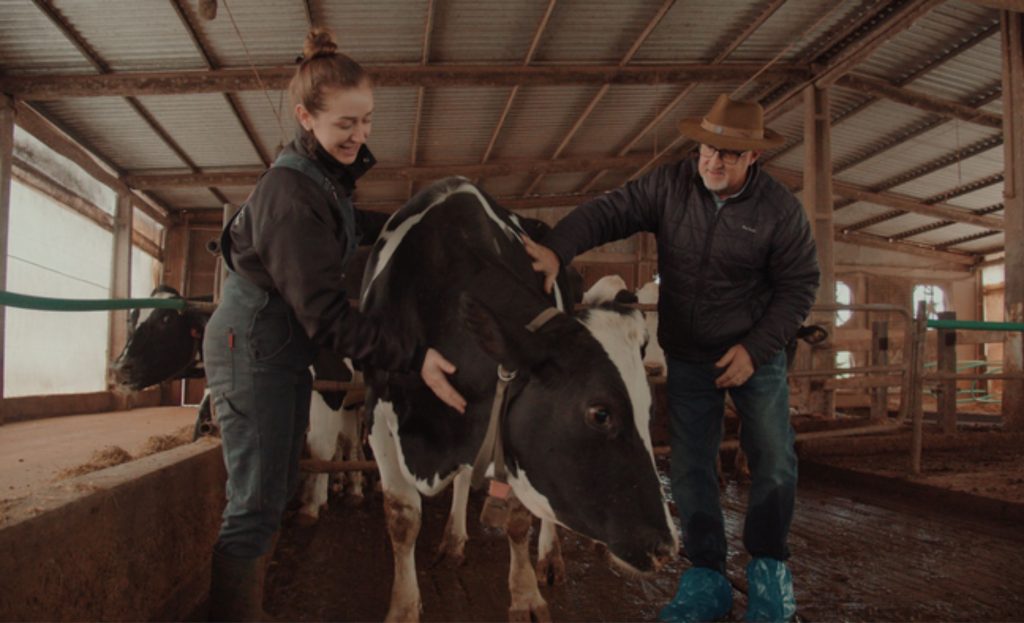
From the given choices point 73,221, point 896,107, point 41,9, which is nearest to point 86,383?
point 73,221

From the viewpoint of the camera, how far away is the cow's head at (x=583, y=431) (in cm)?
199

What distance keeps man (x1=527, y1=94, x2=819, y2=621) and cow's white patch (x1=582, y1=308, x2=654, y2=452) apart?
0.37 metres

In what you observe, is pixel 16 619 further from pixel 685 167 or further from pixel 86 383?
pixel 86 383

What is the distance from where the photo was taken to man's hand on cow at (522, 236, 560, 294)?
2.49 m

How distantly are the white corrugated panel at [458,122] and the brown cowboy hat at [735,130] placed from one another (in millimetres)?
7630

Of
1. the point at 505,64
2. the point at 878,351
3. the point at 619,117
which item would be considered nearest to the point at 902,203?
the point at 619,117

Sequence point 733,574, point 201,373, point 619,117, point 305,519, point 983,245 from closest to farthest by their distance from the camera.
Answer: point 733,574
point 305,519
point 201,373
point 619,117
point 983,245

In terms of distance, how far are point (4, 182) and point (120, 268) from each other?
14.2 ft

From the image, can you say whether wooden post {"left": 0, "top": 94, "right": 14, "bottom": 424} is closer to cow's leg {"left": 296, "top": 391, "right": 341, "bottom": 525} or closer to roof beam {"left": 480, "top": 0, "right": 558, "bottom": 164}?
cow's leg {"left": 296, "top": 391, "right": 341, "bottom": 525}

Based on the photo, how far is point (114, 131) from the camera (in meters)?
10.6

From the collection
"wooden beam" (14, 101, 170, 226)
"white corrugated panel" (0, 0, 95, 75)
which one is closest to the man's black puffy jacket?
"white corrugated panel" (0, 0, 95, 75)

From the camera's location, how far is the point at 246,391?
1.93 metres

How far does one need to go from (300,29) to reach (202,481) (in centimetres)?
614

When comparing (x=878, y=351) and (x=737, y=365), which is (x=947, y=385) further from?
(x=737, y=365)
